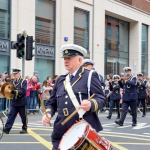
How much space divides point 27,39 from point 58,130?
1225cm

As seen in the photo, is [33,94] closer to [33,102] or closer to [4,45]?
[33,102]

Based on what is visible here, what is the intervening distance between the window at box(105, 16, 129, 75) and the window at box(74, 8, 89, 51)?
2.97m

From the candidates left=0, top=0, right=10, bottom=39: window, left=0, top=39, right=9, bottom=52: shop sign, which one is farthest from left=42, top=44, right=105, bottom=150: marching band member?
left=0, top=0, right=10, bottom=39: window

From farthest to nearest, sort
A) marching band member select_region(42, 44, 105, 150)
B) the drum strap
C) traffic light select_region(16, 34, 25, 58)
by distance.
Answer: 1. traffic light select_region(16, 34, 25, 58)
2. marching band member select_region(42, 44, 105, 150)
3. the drum strap

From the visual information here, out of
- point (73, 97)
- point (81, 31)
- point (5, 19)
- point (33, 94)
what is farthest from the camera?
point (81, 31)

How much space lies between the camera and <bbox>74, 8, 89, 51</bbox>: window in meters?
26.4

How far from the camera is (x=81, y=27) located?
27.0 m

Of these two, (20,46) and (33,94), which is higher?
(20,46)

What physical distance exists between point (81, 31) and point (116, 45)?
5.75 metres

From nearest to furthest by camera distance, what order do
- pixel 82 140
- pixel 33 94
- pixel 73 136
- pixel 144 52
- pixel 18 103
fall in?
pixel 82 140, pixel 73 136, pixel 18 103, pixel 33 94, pixel 144 52

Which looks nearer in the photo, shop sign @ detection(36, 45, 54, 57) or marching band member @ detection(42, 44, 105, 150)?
marching band member @ detection(42, 44, 105, 150)

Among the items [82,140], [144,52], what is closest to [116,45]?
[144,52]

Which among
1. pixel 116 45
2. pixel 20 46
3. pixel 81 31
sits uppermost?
pixel 81 31

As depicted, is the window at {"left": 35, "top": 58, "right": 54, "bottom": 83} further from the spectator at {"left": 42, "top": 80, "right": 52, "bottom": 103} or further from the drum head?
the drum head
